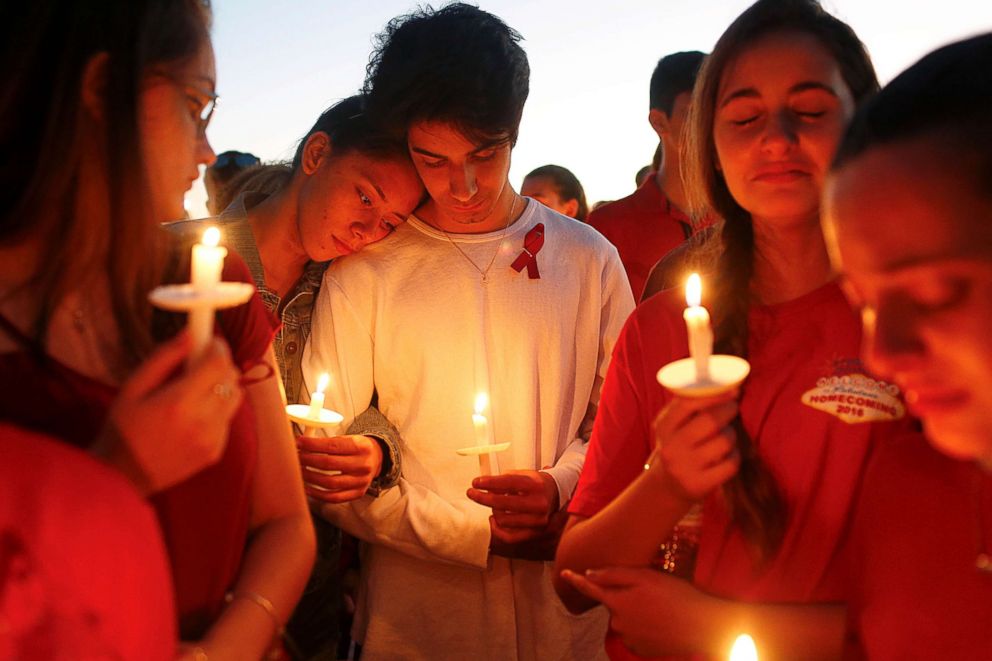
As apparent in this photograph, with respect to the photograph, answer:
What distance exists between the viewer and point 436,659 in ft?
8.94

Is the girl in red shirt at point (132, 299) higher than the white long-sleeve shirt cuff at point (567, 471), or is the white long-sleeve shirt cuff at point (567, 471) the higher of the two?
the girl in red shirt at point (132, 299)

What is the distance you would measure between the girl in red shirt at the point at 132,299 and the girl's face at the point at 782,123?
3.62 ft

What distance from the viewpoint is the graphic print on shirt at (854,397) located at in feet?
5.68

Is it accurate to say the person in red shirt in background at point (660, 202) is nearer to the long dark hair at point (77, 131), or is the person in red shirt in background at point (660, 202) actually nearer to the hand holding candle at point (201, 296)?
the long dark hair at point (77, 131)

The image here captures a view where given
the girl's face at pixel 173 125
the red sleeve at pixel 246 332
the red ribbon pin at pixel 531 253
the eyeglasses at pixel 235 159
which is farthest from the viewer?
the eyeglasses at pixel 235 159

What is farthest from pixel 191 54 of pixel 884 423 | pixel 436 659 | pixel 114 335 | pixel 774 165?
pixel 436 659

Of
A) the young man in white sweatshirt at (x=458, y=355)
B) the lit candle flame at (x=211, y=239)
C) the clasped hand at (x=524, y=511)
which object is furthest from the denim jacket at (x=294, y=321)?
the lit candle flame at (x=211, y=239)

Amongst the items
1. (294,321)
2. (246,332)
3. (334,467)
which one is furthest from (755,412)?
(294,321)

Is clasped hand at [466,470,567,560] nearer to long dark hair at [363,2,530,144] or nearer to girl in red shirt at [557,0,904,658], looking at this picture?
girl in red shirt at [557,0,904,658]

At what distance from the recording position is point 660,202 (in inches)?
185

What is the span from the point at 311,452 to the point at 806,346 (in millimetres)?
1305

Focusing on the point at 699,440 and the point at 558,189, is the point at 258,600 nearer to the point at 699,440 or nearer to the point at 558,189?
the point at 699,440

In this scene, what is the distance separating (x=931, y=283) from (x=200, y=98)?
3.89ft

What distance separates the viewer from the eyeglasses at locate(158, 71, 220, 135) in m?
1.47
